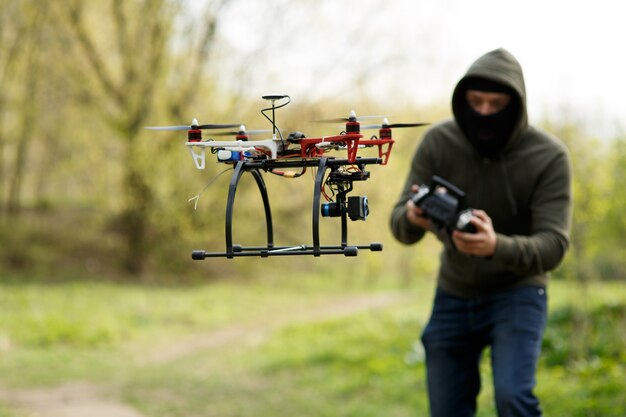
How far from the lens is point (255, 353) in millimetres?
14344

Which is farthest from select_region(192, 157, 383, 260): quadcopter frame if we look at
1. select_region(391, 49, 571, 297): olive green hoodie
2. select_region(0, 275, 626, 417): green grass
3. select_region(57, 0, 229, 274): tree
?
select_region(57, 0, 229, 274): tree

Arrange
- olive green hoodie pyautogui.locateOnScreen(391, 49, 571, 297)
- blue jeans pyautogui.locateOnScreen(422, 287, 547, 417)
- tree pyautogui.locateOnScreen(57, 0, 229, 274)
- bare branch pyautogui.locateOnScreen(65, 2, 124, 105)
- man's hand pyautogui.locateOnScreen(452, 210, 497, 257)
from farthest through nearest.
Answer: bare branch pyautogui.locateOnScreen(65, 2, 124, 105)
tree pyautogui.locateOnScreen(57, 0, 229, 274)
olive green hoodie pyautogui.locateOnScreen(391, 49, 571, 297)
blue jeans pyautogui.locateOnScreen(422, 287, 547, 417)
man's hand pyautogui.locateOnScreen(452, 210, 497, 257)

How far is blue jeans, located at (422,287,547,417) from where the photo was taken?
4820 mm

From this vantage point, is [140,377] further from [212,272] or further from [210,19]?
[212,272]

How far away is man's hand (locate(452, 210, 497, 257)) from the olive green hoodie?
25cm

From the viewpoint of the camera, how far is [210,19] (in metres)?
20.0

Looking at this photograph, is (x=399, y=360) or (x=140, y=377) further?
(x=140, y=377)

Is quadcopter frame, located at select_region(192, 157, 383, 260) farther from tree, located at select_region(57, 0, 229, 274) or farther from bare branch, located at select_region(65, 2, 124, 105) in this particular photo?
bare branch, located at select_region(65, 2, 124, 105)

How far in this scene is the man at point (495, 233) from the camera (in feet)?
16.0

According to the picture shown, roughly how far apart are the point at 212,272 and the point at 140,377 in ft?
51.2

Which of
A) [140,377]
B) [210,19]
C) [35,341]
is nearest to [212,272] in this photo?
[210,19]

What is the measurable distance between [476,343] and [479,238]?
104cm

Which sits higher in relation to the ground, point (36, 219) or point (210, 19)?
point (210, 19)

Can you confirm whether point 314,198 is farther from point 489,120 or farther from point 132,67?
point 132,67
